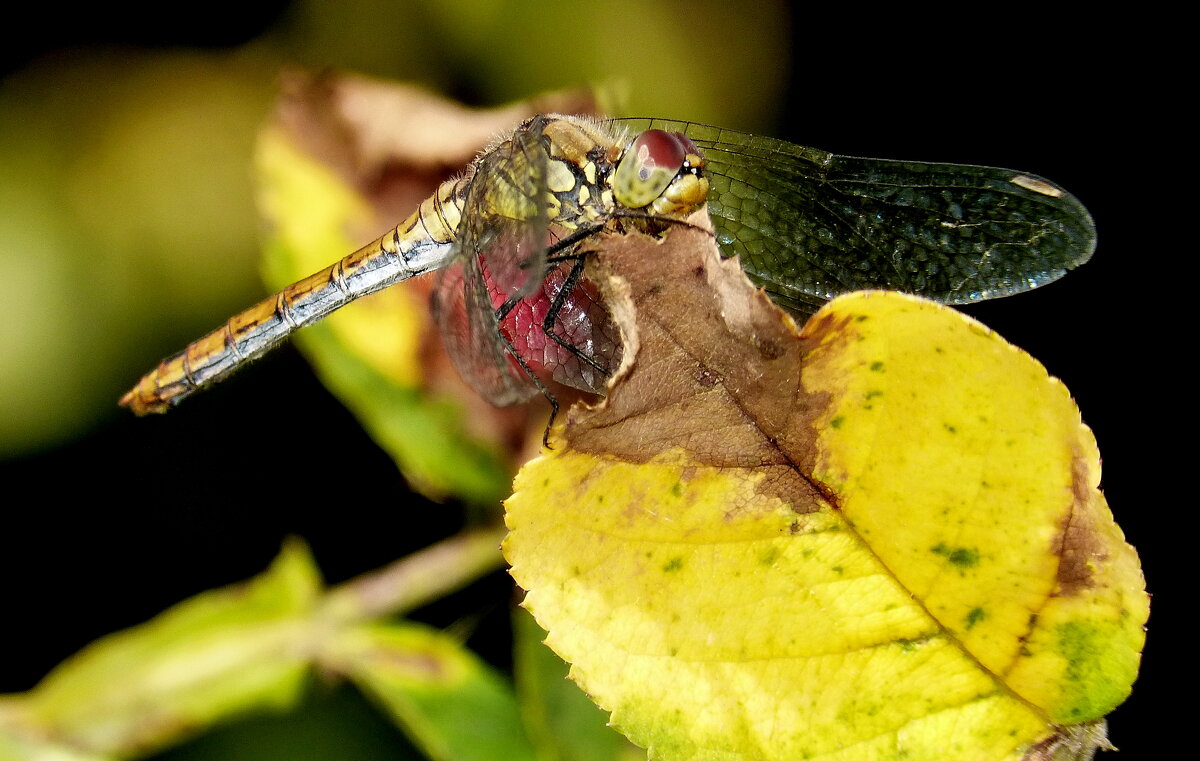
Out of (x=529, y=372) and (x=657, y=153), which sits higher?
Answer: (x=657, y=153)

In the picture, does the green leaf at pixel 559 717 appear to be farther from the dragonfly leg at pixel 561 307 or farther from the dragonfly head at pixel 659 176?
the dragonfly head at pixel 659 176

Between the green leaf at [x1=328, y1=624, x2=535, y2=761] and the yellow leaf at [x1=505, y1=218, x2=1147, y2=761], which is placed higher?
the yellow leaf at [x1=505, y1=218, x2=1147, y2=761]

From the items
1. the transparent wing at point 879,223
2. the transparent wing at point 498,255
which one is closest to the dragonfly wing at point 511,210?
the transparent wing at point 498,255

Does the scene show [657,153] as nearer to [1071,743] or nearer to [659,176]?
[659,176]

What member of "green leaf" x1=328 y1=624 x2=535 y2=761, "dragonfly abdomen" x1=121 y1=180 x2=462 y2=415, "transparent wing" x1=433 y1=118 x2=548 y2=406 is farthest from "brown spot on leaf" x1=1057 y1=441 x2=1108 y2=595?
"dragonfly abdomen" x1=121 y1=180 x2=462 y2=415

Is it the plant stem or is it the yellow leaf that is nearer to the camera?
the yellow leaf

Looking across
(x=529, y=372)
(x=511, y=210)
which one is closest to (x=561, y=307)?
(x=529, y=372)

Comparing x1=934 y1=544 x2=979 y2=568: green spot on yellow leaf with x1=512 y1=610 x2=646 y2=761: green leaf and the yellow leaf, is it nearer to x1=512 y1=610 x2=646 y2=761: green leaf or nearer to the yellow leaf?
the yellow leaf
